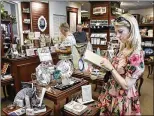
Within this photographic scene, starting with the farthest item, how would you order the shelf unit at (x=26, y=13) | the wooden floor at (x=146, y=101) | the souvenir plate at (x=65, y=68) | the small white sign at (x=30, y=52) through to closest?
1. the shelf unit at (x=26, y=13)
2. the small white sign at (x=30, y=52)
3. the souvenir plate at (x=65, y=68)
4. the wooden floor at (x=146, y=101)

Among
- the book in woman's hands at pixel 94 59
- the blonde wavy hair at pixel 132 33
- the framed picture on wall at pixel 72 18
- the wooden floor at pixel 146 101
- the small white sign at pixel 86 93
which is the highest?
the framed picture on wall at pixel 72 18

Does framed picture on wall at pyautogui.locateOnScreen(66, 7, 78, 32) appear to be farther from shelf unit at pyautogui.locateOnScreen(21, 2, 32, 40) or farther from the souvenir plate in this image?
shelf unit at pyautogui.locateOnScreen(21, 2, 32, 40)

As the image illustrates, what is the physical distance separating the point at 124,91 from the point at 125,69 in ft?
0.52

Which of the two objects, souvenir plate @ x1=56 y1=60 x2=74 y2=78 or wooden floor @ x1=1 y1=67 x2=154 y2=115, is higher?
souvenir plate @ x1=56 y1=60 x2=74 y2=78

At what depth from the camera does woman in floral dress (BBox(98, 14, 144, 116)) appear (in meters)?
0.95

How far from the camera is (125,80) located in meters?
0.96

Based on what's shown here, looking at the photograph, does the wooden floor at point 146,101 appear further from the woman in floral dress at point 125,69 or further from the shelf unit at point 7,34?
the shelf unit at point 7,34

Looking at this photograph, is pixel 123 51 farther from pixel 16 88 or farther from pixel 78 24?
pixel 16 88

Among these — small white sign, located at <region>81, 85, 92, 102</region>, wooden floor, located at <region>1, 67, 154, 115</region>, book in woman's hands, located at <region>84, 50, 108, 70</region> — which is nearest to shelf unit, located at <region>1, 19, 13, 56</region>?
wooden floor, located at <region>1, 67, 154, 115</region>

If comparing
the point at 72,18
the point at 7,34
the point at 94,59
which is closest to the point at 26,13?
the point at 7,34

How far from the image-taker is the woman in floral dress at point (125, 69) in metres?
0.95

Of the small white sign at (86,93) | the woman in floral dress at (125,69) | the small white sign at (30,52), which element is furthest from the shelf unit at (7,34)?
the woman in floral dress at (125,69)

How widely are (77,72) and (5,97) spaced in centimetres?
148

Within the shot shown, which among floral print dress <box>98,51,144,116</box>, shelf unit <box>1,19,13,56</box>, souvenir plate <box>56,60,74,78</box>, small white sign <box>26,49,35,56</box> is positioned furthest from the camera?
shelf unit <box>1,19,13,56</box>
